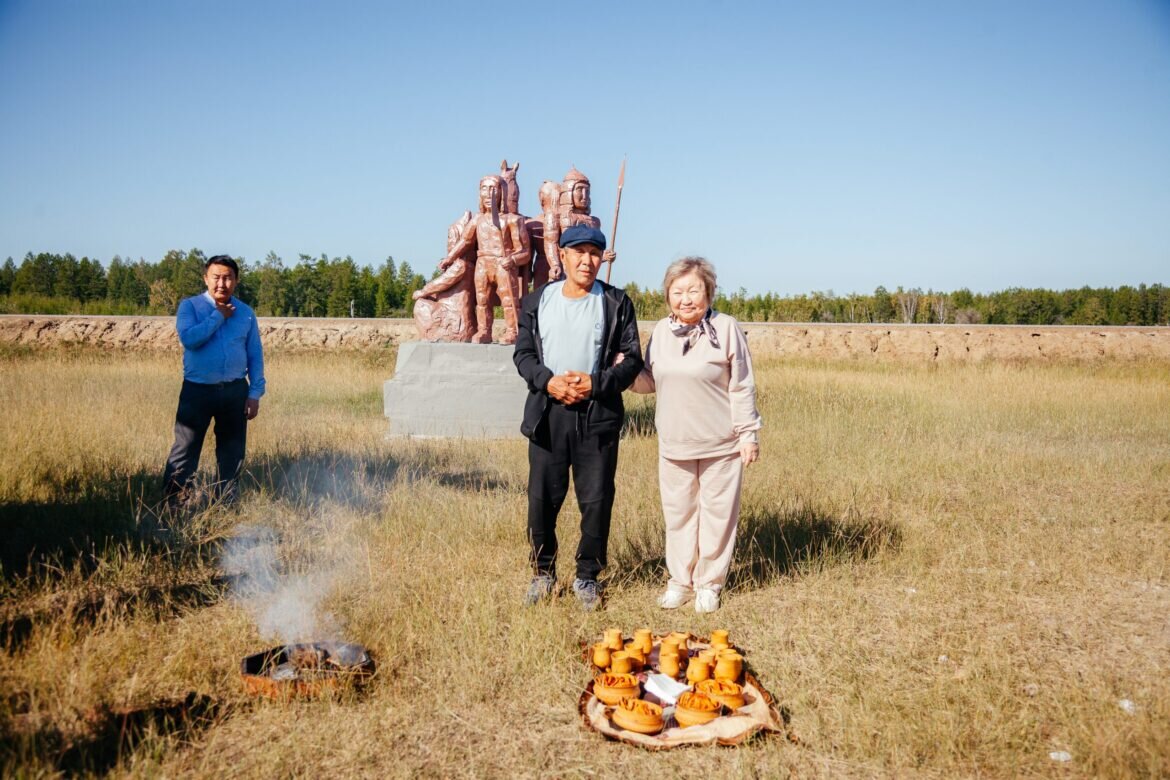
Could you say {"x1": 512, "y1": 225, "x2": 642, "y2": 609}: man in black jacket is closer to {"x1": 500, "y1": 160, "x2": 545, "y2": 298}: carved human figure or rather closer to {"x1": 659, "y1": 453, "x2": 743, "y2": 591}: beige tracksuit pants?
{"x1": 659, "y1": 453, "x2": 743, "y2": 591}: beige tracksuit pants

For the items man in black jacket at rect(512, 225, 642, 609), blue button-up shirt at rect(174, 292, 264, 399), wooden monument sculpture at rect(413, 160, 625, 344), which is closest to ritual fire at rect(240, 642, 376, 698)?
man in black jacket at rect(512, 225, 642, 609)

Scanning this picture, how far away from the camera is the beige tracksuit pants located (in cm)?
408

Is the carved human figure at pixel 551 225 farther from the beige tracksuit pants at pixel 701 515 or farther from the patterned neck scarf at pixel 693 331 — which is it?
the beige tracksuit pants at pixel 701 515

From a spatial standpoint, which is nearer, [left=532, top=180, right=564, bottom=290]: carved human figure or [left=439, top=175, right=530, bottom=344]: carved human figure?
[left=532, top=180, right=564, bottom=290]: carved human figure

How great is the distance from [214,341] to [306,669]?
2.84 m

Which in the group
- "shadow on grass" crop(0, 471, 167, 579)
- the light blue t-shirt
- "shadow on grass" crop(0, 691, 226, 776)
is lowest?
"shadow on grass" crop(0, 691, 226, 776)

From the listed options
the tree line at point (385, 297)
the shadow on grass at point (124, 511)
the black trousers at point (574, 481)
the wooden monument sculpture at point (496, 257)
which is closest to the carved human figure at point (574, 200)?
the wooden monument sculpture at point (496, 257)

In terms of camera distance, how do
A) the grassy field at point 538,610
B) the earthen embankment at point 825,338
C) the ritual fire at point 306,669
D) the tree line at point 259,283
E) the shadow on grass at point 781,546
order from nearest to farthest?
1. the grassy field at point 538,610
2. the ritual fire at point 306,669
3. the shadow on grass at point 781,546
4. the earthen embankment at point 825,338
5. the tree line at point 259,283

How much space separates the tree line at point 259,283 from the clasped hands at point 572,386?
39110mm

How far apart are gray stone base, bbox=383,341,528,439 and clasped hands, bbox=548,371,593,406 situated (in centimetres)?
532

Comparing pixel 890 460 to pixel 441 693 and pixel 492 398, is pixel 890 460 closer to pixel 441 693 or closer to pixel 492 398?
pixel 492 398

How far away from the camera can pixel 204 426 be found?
533 cm

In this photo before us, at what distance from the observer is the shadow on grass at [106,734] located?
8.71 ft

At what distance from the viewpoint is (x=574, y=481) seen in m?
3.98
